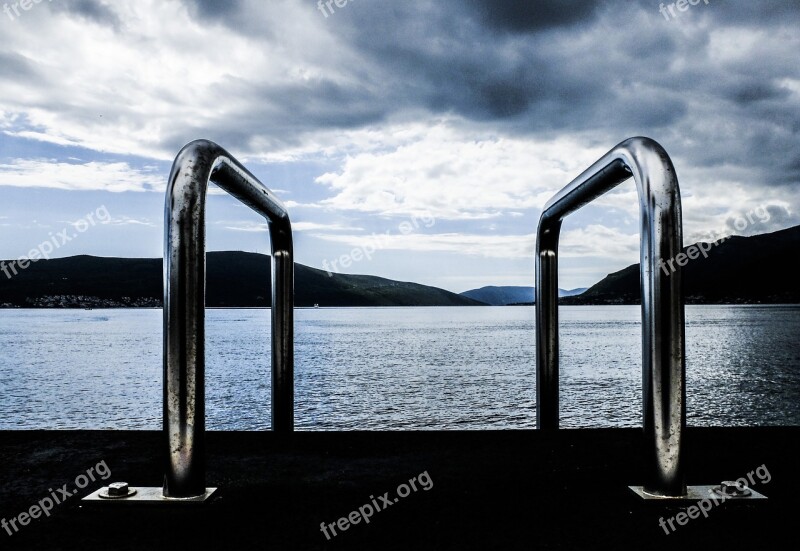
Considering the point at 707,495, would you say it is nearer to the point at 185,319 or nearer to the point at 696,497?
the point at 696,497

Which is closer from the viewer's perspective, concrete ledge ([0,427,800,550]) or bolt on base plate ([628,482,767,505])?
concrete ledge ([0,427,800,550])

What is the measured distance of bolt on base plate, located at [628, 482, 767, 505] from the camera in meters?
2.40

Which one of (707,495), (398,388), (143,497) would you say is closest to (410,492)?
(143,497)

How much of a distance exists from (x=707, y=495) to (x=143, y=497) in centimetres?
219

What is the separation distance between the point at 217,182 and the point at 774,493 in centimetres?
268

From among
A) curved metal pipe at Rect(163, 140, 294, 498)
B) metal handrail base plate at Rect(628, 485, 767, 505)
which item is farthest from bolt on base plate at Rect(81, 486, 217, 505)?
metal handrail base plate at Rect(628, 485, 767, 505)

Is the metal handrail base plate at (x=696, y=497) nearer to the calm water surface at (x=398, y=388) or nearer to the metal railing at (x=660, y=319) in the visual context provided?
the metal railing at (x=660, y=319)

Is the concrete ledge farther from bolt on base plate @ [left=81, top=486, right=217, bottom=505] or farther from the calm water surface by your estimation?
the calm water surface

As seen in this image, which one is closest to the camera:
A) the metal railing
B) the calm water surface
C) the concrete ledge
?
the concrete ledge

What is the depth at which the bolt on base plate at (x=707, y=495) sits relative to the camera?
2396 millimetres

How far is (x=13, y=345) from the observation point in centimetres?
6556

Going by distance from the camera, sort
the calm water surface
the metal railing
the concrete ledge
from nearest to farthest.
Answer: the concrete ledge
the metal railing
the calm water surface

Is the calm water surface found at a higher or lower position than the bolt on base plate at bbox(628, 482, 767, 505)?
lower

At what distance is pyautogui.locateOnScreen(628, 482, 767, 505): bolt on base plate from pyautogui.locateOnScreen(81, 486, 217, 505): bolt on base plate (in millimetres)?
1714
